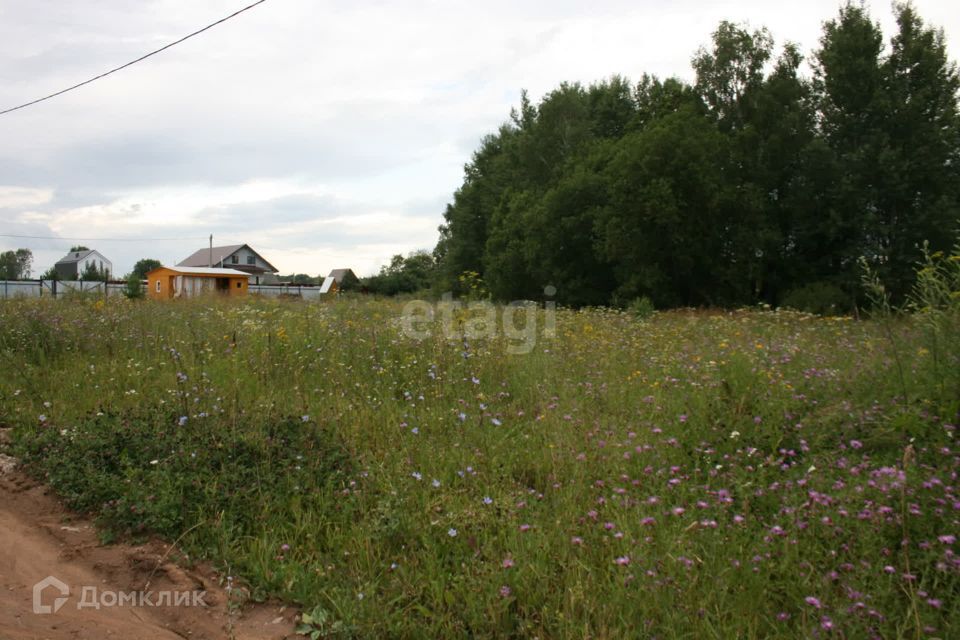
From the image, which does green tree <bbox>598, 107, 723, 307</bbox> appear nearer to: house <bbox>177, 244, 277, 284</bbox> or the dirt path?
the dirt path

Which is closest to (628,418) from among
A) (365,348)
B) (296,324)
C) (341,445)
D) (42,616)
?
(341,445)

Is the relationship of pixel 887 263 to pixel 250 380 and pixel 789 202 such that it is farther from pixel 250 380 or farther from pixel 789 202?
pixel 250 380

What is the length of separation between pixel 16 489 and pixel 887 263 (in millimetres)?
26344

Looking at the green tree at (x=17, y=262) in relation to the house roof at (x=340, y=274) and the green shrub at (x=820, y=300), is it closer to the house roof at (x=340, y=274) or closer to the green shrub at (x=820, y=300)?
the house roof at (x=340, y=274)

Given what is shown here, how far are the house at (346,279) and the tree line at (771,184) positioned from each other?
2789 centimetres

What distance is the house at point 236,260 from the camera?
229ft

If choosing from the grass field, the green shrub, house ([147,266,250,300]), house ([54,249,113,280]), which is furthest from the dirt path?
house ([54,249,113,280])

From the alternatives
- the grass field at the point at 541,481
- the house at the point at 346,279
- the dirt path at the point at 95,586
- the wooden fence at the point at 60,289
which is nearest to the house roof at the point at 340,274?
the house at the point at 346,279

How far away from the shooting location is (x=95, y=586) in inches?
110

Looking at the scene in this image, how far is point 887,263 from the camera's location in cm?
2256

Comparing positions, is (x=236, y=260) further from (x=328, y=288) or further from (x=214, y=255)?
(x=328, y=288)

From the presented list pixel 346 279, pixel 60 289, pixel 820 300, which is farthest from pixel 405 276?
pixel 820 300

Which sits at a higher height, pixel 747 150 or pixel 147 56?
pixel 747 150

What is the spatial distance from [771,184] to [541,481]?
84.7 feet
